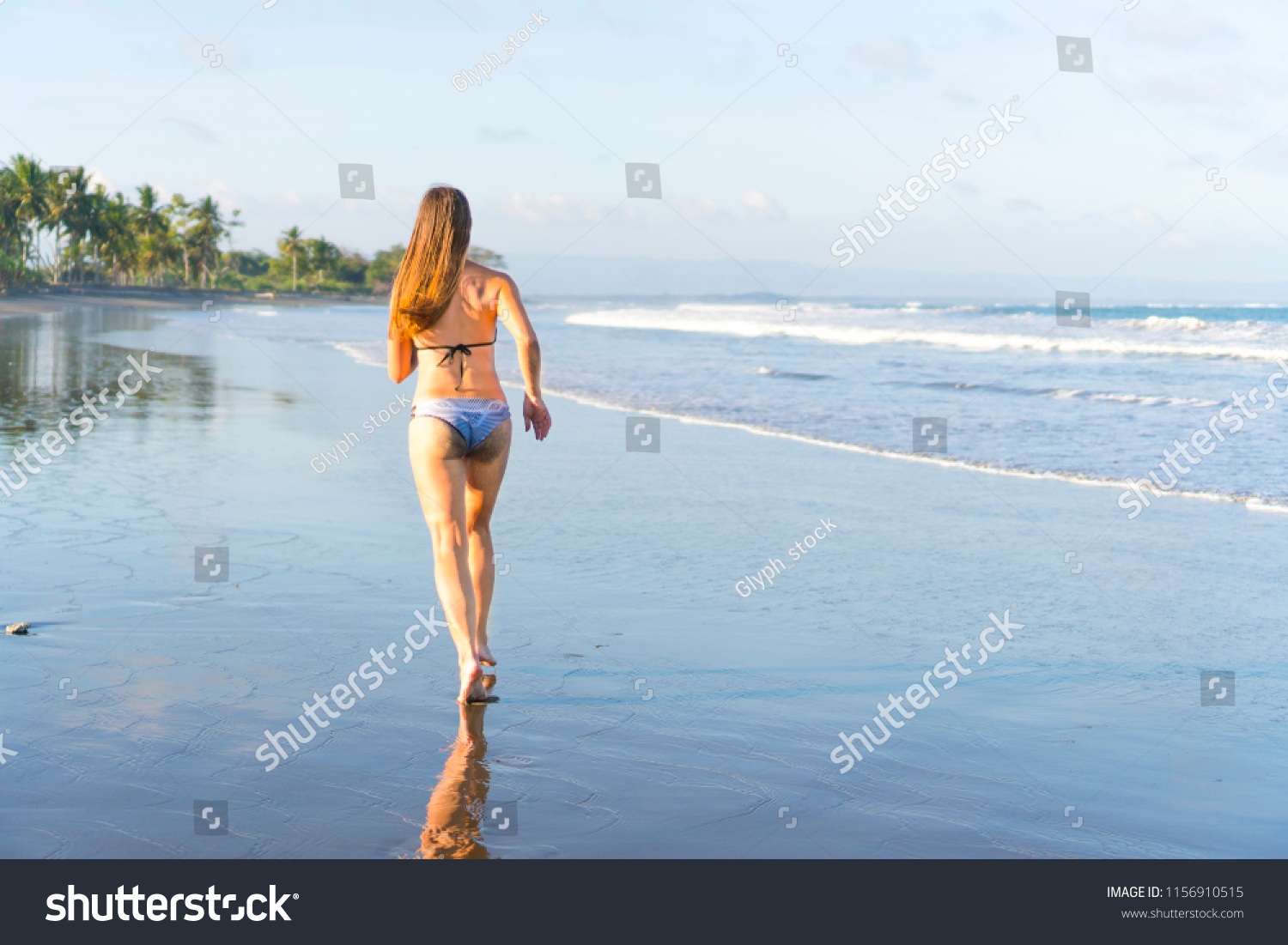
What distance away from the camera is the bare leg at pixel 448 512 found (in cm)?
411

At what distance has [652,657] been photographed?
471cm

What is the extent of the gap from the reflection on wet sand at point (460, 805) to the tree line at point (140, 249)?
41.1m

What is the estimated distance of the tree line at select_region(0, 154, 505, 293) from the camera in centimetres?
7012

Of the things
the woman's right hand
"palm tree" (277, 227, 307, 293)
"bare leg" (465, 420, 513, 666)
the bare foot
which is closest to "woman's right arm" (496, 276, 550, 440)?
the woman's right hand

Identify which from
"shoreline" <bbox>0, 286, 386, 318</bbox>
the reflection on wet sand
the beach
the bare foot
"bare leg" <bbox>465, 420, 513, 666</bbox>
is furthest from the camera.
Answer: "shoreline" <bbox>0, 286, 386, 318</bbox>

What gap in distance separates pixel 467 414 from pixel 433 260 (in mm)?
573

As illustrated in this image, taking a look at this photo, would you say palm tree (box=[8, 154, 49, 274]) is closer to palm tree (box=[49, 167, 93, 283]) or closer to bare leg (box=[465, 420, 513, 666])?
palm tree (box=[49, 167, 93, 283])

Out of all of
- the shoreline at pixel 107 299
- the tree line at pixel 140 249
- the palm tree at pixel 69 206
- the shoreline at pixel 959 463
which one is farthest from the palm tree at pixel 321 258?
the shoreline at pixel 959 463

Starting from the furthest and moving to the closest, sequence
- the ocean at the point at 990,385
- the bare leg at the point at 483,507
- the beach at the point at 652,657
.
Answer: the ocean at the point at 990,385 → the bare leg at the point at 483,507 → the beach at the point at 652,657

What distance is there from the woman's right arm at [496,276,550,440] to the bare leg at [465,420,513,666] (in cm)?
12

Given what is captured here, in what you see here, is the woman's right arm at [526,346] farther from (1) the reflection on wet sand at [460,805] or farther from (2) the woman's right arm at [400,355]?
(1) the reflection on wet sand at [460,805]

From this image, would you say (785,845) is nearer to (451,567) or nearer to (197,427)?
(451,567)
